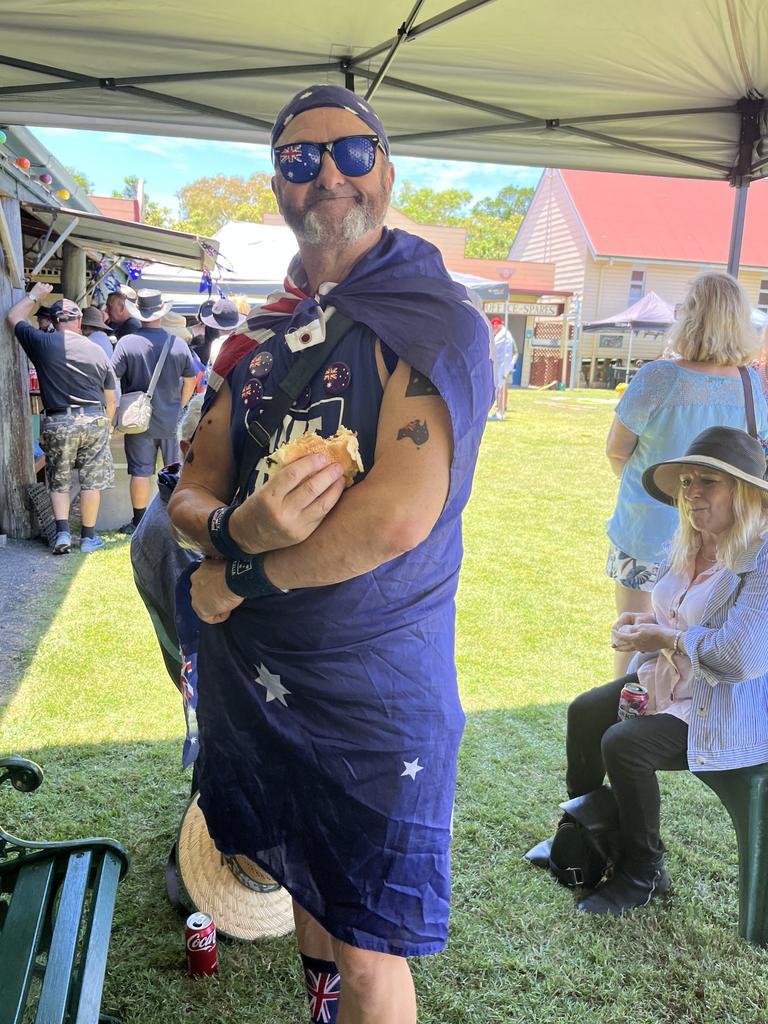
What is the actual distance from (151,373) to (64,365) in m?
1.05

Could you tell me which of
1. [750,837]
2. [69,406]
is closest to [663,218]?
[69,406]

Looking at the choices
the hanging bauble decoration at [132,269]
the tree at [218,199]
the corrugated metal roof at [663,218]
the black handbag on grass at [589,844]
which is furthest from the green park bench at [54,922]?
the tree at [218,199]

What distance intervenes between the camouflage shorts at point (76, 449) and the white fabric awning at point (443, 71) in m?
3.26

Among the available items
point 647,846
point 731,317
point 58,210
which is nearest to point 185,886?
point 647,846

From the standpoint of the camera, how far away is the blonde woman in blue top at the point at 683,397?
3125mm

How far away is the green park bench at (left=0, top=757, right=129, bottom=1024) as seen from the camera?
1.54 m

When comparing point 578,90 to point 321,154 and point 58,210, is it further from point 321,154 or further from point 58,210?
point 58,210

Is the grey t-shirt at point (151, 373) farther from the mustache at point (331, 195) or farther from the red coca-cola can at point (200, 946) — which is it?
the mustache at point (331, 195)

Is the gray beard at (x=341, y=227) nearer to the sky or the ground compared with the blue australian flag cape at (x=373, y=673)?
nearer to the sky

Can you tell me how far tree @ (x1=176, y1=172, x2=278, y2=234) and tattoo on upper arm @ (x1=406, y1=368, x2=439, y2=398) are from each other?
213 feet

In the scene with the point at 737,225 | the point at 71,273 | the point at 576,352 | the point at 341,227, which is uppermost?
the point at 71,273

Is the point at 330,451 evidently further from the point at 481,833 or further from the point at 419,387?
the point at 481,833

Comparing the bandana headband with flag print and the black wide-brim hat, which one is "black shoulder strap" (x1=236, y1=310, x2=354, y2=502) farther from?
the black wide-brim hat

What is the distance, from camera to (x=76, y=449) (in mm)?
6934
